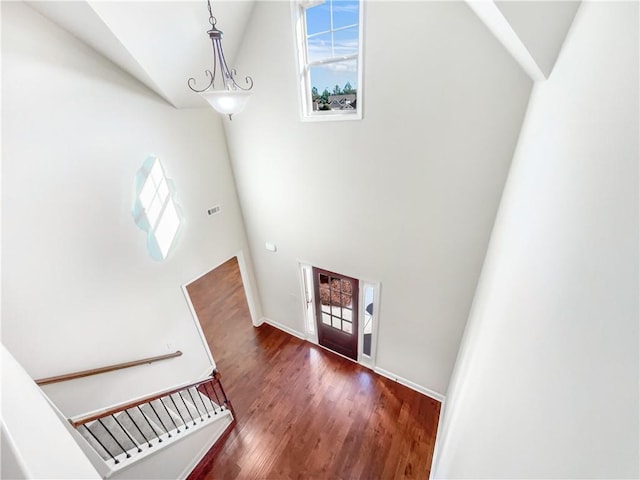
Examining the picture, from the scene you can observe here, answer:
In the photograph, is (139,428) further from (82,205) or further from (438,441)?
(438,441)

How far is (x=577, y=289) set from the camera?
71cm

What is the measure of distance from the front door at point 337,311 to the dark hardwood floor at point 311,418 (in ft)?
0.81

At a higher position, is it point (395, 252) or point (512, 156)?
point (512, 156)

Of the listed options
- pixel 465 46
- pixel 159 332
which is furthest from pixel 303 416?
pixel 465 46

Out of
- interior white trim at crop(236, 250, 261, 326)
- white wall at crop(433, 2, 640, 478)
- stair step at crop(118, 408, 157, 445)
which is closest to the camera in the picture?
white wall at crop(433, 2, 640, 478)

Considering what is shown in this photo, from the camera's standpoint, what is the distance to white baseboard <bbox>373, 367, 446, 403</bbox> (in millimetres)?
3645

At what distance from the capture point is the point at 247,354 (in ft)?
15.0

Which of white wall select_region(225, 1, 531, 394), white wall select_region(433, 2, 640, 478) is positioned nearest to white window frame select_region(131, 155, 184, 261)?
white wall select_region(225, 1, 531, 394)

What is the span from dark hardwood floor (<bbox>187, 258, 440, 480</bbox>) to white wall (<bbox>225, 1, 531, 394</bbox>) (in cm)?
51

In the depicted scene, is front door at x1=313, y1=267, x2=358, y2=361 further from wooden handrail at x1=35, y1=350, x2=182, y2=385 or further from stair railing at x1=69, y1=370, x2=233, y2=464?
wooden handrail at x1=35, y1=350, x2=182, y2=385

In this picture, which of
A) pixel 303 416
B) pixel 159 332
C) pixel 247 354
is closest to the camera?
pixel 159 332

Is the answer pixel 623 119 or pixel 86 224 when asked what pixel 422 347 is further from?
pixel 86 224

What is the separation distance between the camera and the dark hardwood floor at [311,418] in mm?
3039

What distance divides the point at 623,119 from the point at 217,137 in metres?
3.93
